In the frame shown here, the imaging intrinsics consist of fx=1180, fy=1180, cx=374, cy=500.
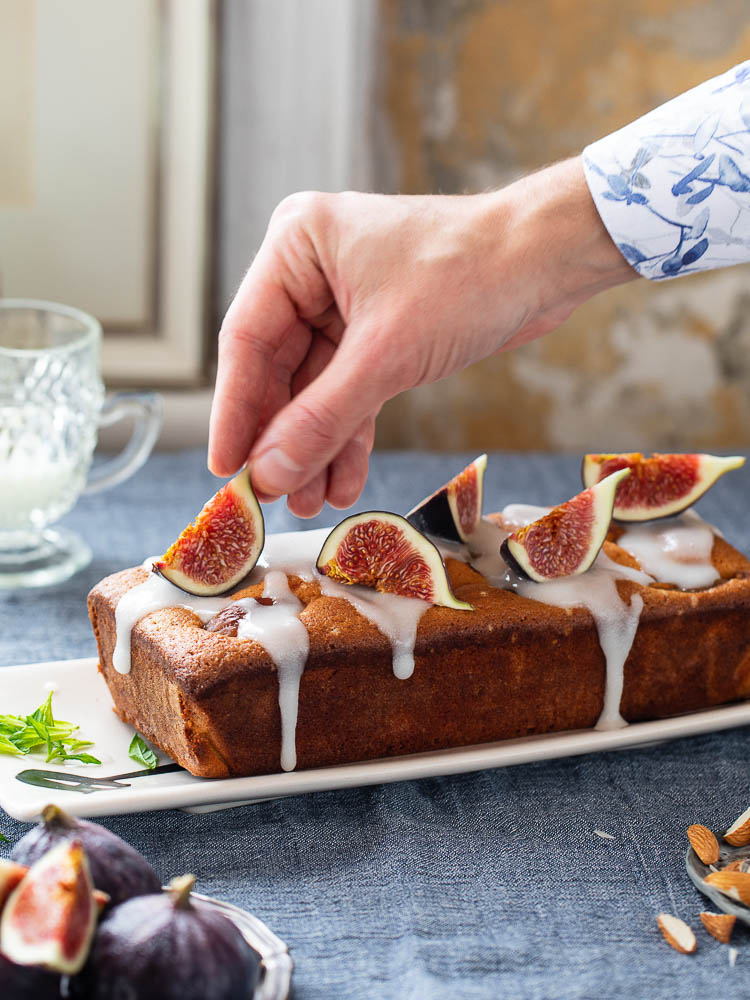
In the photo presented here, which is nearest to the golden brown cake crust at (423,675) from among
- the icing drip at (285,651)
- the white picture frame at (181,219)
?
the icing drip at (285,651)

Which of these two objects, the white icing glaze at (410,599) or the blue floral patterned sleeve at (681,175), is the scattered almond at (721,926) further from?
the blue floral patterned sleeve at (681,175)

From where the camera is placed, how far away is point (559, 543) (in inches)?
78.4

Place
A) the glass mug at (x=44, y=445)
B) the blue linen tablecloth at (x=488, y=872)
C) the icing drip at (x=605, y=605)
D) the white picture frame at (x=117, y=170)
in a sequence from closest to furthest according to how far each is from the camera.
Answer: the blue linen tablecloth at (x=488, y=872), the icing drip at (x=605, y=605), the glass mug at (x=44, y=445), the white picture frame at (x=117, y=170)

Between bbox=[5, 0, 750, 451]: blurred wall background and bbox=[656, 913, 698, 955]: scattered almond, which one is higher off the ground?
bbox=[5, 0, 750, 451]: blurred wall background

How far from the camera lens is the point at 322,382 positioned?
5.75ft

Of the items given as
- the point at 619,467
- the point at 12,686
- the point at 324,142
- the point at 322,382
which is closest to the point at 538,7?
the point at 324,142

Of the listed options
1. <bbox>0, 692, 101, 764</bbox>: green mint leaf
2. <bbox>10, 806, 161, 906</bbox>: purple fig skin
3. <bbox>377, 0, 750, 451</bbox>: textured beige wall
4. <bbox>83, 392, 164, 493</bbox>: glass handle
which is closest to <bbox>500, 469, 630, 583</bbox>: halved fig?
<bbox>0, 692, 101, 764</bbox>: green mint leaf

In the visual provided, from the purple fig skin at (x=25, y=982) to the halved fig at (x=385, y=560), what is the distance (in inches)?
34.1

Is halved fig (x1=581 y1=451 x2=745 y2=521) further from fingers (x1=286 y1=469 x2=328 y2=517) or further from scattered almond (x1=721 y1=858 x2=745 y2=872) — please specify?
scattered almond (x1=721 y1=858 x2=745 y2=872)

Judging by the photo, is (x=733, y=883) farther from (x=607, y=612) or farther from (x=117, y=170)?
(x=117, y=170)

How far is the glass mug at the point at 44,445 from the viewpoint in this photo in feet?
8.30

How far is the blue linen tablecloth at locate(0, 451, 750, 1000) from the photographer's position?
1424 millimetres

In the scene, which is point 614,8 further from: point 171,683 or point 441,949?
point 441,949

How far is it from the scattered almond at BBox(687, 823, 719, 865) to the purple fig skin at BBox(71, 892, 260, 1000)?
699 mm
